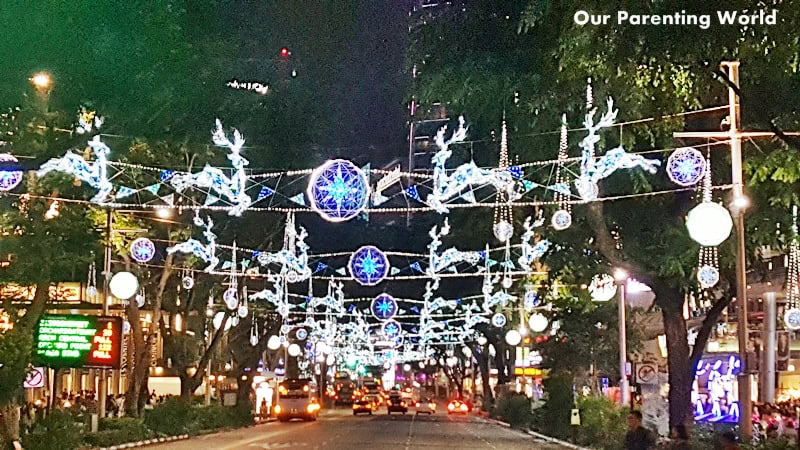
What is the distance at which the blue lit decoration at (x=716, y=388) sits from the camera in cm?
3968

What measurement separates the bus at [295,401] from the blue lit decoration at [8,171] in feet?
147

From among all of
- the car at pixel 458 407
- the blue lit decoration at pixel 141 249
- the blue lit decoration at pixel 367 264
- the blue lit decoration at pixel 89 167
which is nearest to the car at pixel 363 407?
the car at pixel 458 407

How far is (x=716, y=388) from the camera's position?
44906 mm

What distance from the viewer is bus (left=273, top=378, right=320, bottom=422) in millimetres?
67250

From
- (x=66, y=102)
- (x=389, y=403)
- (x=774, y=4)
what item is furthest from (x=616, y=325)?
(x=389, y=403)

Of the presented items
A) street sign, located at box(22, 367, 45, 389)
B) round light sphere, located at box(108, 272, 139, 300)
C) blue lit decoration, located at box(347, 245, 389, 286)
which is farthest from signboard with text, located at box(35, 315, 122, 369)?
blue lit decoration, located at box(347, 245, 389, 286)

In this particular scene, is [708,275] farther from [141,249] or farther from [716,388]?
[716,388]

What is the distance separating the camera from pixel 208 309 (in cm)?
5034

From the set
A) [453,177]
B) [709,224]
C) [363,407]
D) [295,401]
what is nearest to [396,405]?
[363,407]

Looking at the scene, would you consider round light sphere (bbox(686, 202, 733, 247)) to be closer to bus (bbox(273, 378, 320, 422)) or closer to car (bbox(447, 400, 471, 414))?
bus (bbox(273, 378, 320, 422))

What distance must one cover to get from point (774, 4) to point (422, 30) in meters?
5.70

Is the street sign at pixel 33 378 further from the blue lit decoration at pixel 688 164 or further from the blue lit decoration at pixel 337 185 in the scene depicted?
the blue lit decoration at pixel 688 164

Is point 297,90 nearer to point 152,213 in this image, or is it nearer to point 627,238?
point 152,213

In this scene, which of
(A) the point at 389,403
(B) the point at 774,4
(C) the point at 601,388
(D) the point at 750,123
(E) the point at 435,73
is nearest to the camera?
(B) the point at 774,4
